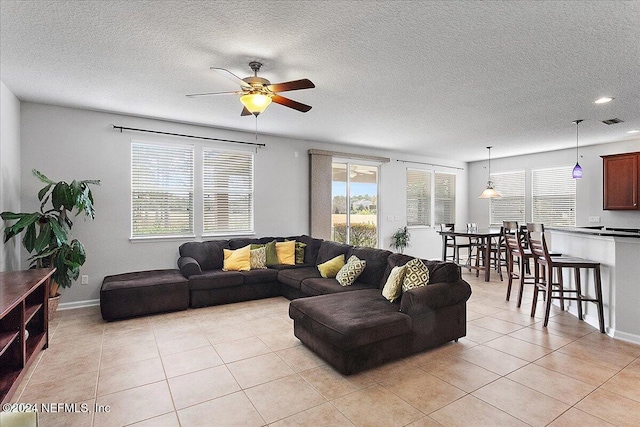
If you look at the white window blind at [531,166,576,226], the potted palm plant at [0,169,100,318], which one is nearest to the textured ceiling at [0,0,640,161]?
the potted palm plant at [0,169,100,318]

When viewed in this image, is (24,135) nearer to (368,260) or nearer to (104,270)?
(104,270)

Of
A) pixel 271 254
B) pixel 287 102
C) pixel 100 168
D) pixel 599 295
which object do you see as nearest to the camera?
pixel 287 102

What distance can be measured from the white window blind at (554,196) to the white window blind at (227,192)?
267 inches

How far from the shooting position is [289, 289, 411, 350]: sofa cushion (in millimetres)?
2641

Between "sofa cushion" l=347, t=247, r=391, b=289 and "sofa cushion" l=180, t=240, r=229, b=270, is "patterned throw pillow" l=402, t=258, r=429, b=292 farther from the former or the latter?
"sofa cushion" l=180, t=240, r=229, b=270

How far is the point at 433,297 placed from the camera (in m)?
3.11

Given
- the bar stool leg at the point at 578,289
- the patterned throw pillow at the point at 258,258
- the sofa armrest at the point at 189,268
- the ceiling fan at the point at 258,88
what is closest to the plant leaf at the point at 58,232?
the sofa armrest at the point at 189,268

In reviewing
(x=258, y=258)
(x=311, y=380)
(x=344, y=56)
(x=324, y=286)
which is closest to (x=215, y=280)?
(x=258, y=258)

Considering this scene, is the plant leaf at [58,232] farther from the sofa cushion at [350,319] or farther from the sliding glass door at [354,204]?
the sliding glass door at [354,204]

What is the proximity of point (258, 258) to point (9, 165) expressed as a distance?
10.7ft

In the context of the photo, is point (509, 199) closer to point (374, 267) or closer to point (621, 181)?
point (621, 181)

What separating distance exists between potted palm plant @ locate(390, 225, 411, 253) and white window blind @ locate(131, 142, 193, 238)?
466 cm

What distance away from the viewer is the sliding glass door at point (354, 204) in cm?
714

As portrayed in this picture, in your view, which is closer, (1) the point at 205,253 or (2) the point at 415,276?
(2) the point at 415,276
